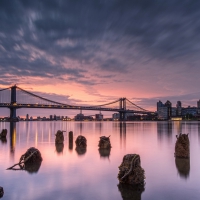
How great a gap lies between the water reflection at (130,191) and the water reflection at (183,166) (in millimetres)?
2723

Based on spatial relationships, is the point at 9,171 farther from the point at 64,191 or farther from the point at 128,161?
the point at 128,161

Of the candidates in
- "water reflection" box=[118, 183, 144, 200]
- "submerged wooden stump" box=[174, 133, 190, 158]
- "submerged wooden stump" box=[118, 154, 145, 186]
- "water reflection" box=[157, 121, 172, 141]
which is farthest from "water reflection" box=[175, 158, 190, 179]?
"water reflection" box=[157, 121, 172, 141]

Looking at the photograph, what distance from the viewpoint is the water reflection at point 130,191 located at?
724cm

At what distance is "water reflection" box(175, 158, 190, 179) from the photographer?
32.8 ft

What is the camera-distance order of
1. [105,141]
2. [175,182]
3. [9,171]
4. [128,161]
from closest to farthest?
[128,161], [175,182], [9,171], [105,141]

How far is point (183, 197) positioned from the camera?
23.8ft

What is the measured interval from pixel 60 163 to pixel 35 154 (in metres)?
1.35

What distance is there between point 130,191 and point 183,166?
4884 millimetres

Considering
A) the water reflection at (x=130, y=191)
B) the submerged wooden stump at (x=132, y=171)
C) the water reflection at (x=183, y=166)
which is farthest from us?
the water reflection at (x=183, y=166)

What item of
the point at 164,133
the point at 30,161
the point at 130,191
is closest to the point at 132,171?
the point at 130,191

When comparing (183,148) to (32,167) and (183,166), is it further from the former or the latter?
(32,167)

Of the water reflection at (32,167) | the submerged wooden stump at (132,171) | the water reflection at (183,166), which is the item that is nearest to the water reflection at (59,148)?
the water reflection at (32,167)

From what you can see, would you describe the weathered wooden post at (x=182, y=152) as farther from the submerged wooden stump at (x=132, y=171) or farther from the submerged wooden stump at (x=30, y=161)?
the submerged wooden stump at (x=30, y=161)

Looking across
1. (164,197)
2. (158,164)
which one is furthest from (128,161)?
(158,164)
